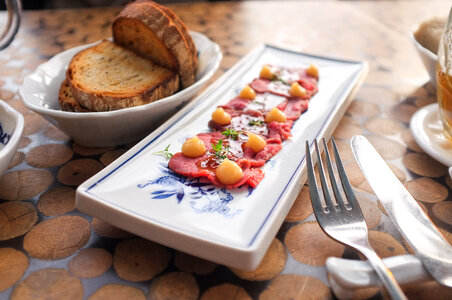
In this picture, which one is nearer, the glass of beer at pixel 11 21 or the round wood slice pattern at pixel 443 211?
the round wood slice pattern at pixel 443 211

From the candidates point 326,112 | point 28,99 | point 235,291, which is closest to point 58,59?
point 28,99

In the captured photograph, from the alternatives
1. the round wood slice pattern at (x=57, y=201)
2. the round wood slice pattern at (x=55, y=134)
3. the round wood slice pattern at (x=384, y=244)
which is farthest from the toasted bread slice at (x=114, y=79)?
the round wood slice pattern at (x=384, y=244)

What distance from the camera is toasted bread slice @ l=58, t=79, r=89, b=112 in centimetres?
109

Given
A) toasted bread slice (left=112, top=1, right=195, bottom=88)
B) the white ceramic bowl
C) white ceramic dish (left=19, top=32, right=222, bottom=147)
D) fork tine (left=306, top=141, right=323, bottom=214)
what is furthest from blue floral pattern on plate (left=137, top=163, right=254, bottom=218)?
the white ceramic bowl

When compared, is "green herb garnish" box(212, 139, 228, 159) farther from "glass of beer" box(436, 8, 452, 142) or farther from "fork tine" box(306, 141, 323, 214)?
"glass of beer" box(436, 8, 452, 142)

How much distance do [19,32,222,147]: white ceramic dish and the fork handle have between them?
64 cm

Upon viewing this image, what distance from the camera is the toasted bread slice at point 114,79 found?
1.05 meters

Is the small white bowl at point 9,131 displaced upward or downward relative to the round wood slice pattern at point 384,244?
upward

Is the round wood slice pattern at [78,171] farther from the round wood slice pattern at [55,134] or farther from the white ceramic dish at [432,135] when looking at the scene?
the white ceramic dish at [432,135]

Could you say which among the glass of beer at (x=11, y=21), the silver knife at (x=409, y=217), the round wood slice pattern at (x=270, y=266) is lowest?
the round wood slice pattern at (x=270, y=266)

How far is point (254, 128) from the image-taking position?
1062 mm

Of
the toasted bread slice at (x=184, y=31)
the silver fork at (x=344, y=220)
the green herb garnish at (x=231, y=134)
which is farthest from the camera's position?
the toasted bread slice at (x=184, y=31)

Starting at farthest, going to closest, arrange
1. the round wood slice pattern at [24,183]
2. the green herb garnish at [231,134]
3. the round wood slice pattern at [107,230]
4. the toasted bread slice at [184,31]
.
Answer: the toasted bread slice at [184,31]
the green herb garnish at [231,134]
the round wood slice pattern at [24,183]
the round wood slice pattern at [107,230]

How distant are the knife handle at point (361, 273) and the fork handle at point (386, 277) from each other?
1cm
